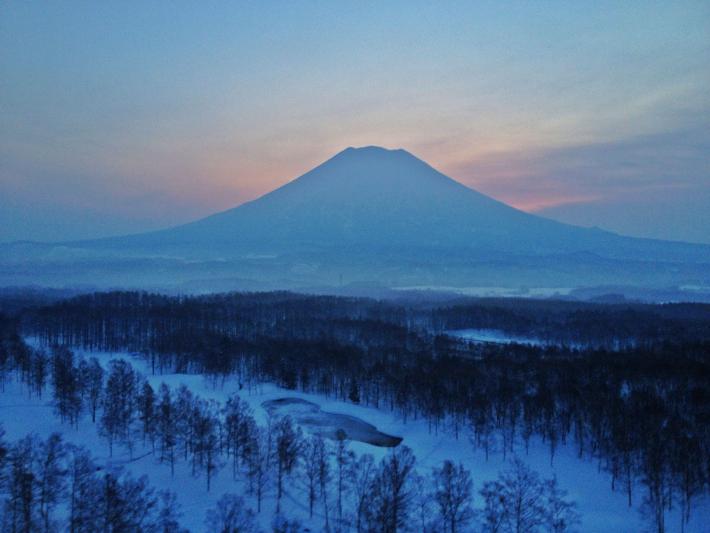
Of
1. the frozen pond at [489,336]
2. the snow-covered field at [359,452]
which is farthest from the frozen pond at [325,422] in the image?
the frozen pond at [489,336]

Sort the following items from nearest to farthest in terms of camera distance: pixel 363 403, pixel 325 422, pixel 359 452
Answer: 1. pixel 359 452
2. pixel 325 422
3. pixel 363 403

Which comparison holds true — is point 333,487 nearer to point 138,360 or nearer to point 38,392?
point 38,392

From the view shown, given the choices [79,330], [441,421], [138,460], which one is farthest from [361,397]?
[79,330]

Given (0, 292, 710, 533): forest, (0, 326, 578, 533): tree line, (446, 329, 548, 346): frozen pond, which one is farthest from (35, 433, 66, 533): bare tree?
(446, 329, 548, 346): frozen pond

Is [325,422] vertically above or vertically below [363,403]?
below

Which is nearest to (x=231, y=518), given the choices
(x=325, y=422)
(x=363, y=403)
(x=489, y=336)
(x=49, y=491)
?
(x=49, y=491)

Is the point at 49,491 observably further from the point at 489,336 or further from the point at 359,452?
the point at 489,336
